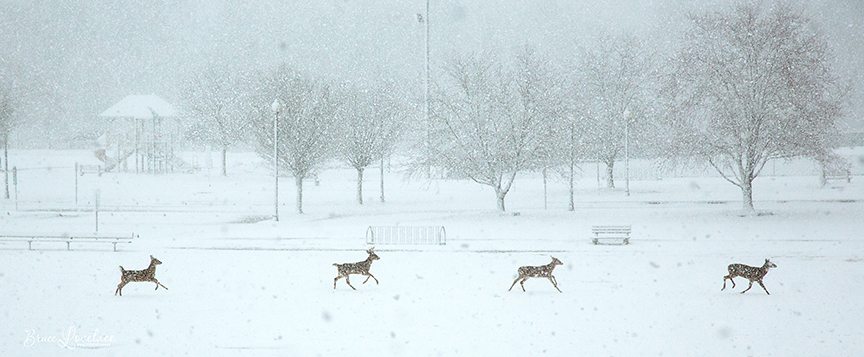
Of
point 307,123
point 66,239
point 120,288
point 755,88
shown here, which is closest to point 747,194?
point 755,88

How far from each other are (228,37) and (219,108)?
62.2m

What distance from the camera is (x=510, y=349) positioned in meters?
9.16

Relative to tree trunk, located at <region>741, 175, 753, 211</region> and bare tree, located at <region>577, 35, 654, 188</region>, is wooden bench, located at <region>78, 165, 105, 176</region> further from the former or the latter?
tree trunk, located at <region>741, 175, 753, 211</region>

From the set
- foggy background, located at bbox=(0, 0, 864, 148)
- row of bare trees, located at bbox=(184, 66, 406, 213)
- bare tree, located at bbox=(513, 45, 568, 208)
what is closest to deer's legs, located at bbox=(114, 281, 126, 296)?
row of bare trees, located at bbox=(184, 66, 406, 213)

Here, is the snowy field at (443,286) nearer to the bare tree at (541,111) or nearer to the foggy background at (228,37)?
the bare tree at (541,111)

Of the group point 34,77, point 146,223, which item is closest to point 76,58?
point 34,77

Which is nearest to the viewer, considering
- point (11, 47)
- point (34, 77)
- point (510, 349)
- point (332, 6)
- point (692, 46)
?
point (510, 349)

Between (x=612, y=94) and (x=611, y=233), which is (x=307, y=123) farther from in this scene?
(x=612, y=94)

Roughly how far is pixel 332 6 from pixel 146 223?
109712 mm

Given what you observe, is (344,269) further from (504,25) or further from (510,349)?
(504,25)

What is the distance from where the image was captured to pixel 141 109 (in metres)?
60.1

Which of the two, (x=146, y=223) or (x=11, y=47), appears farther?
(x=11, y=47)

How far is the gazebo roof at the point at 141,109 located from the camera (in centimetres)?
5909

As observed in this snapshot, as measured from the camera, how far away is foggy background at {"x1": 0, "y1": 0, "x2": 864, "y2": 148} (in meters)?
95.8
